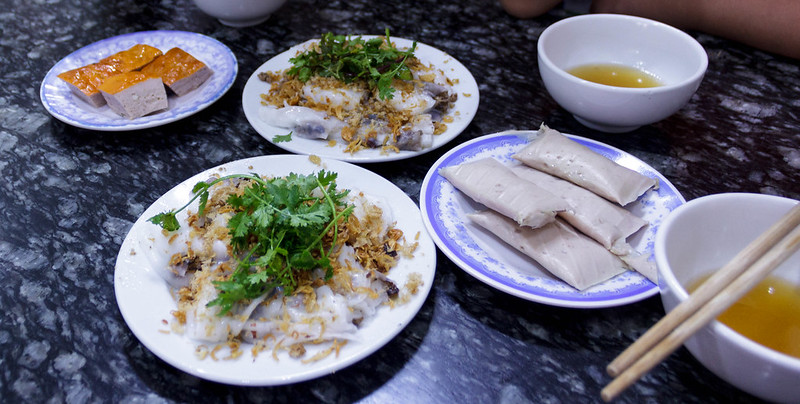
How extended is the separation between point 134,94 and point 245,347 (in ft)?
3.88

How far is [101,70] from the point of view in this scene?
2.03m

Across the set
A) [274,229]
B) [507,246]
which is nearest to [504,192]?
[507,246]

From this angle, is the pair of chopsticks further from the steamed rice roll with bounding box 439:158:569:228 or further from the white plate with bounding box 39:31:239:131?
the white plate with bounding box 39:31:239:131

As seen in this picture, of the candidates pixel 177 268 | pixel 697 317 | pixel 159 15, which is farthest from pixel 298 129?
pixel 159 15

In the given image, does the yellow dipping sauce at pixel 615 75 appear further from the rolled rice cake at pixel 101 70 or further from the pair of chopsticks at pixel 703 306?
the rolled rice cake at pixel 101 70

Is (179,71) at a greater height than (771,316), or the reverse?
(771,316)

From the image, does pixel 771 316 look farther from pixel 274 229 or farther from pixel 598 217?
pixel 274 229

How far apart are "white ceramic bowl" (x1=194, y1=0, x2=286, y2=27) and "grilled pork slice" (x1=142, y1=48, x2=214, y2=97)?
1.31 ft

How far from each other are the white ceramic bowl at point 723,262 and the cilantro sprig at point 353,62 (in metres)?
1.10

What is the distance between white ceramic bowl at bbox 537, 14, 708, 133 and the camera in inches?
64.6

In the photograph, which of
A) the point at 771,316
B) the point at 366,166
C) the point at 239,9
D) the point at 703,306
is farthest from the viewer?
the point at 239,9

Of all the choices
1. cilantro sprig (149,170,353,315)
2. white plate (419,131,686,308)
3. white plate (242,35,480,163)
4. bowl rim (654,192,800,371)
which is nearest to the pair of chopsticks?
bowl rim (654,192,800,371)

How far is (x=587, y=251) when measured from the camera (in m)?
1.30

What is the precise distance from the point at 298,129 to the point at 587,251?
0.98 m
